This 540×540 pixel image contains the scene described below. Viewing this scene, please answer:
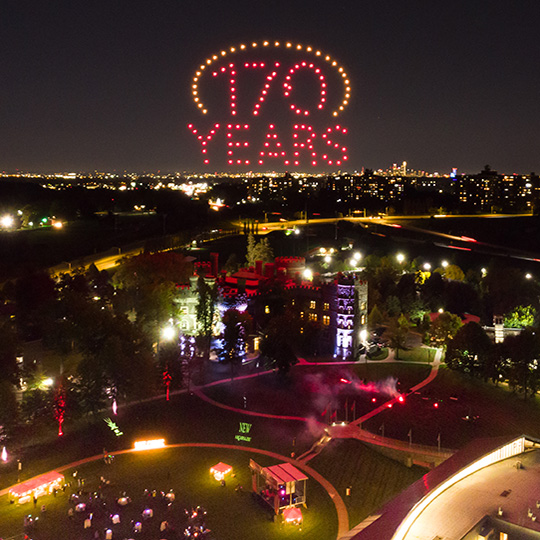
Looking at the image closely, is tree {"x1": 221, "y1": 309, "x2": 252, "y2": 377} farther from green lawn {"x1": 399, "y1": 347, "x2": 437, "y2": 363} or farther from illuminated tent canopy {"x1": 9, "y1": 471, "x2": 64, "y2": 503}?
illuminated tent canopy {"x1": 9, "y1": 471, "x2": 64, "y2": 503}

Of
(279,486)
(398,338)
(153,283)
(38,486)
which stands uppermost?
(153,283)

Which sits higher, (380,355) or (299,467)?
(380,355)

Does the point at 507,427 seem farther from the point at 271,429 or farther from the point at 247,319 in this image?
the point at 247,319

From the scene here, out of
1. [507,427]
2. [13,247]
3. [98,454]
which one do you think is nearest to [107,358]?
[98,454]

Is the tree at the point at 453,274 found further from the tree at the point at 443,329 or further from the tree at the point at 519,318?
the tree at the point at 443,329

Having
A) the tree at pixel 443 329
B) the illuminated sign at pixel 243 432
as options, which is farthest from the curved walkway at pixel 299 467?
the tree at pixel 443 329

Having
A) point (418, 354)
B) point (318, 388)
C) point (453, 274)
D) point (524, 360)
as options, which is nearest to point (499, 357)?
point (524, 360)

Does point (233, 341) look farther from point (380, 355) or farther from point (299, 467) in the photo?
point (299, 467)
